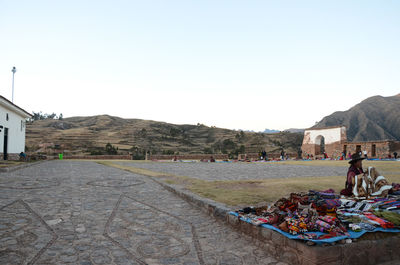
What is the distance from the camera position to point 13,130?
80.9 feet

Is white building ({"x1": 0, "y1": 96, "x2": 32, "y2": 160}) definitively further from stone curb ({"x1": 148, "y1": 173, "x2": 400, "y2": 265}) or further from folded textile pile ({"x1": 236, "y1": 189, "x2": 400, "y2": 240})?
stone curb ({"x1": 148, "y1": 173, "x2": 400, "y2": 265})

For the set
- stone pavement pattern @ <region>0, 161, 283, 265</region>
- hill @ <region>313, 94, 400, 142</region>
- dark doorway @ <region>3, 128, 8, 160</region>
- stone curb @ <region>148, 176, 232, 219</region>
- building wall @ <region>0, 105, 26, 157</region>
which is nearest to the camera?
stone pavement pattern @ <region>0, 161, 283, 265</region>

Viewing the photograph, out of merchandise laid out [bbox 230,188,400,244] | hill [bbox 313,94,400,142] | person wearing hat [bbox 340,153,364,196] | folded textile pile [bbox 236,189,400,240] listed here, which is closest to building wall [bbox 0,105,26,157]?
merchandise laid out [bbox 230,188,400,244]

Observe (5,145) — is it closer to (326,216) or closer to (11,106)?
(11,106)

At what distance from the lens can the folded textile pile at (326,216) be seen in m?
3.73

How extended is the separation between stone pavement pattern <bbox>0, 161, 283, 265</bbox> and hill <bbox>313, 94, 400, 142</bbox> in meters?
92.0

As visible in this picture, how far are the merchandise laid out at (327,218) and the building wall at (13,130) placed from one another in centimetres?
2316

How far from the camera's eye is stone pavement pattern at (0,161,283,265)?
11.9ft

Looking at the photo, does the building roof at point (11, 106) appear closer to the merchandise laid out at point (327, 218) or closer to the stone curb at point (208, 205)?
the stone curb at point (208, 205)

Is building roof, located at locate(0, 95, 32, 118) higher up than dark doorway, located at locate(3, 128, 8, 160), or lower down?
higher up

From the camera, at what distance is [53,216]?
5.52 meters

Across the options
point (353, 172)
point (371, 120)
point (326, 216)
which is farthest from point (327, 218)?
point (371, 120)

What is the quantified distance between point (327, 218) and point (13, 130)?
27571 millimetres

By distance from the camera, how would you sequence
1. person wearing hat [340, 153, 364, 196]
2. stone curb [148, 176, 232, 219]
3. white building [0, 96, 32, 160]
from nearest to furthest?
stone curb [148, 176, 232, 219]
person wearing hat [340, 153, 364, 196]
white building [0, 96, 32, 160]
